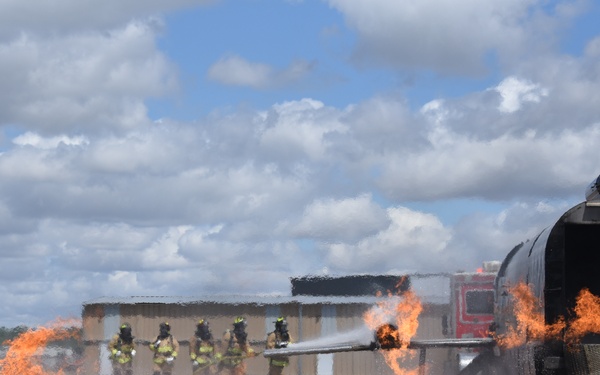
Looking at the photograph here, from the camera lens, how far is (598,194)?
514 inches

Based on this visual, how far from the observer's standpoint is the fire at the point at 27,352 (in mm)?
24281

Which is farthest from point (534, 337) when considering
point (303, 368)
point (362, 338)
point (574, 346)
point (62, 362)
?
point (303, 368)

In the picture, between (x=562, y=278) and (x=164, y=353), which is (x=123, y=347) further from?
(x=562, y=278)

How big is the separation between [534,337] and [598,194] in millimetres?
2060

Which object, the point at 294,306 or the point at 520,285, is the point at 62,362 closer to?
the point at 294,306

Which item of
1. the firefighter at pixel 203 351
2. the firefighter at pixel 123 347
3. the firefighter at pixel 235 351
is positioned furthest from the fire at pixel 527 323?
the firefighter at pixel 123 347

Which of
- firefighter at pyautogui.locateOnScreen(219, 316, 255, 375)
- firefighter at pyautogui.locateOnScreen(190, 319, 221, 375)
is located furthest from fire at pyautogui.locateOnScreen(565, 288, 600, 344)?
firefighter at pyautogui.locateOnScreen(190, 319, 221, 375)

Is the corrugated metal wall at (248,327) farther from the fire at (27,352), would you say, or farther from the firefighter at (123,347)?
the fire at (27,352)

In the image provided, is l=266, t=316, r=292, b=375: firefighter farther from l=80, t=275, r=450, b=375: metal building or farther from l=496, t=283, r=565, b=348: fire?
l=80, t=275, r=450, b=375: metal building

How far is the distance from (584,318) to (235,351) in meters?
15.7

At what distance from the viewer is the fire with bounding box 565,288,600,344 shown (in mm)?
11984

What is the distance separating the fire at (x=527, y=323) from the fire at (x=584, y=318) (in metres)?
0.18

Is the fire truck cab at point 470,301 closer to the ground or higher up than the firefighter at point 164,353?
higher up

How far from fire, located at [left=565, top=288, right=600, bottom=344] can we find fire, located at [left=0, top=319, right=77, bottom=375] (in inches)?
607
